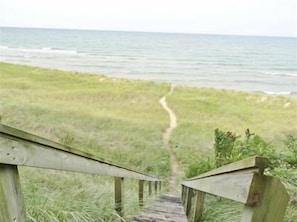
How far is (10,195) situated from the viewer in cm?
89

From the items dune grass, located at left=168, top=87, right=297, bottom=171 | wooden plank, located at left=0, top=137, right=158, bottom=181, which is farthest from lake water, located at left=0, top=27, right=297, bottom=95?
wooden plank, located at left=0, top=137, right=158, bottom=181

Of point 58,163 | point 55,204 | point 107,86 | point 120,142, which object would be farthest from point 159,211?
point 107,86

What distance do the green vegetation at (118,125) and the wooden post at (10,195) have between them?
0.65m

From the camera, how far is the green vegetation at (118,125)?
2.31m

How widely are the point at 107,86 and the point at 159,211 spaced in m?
17.7

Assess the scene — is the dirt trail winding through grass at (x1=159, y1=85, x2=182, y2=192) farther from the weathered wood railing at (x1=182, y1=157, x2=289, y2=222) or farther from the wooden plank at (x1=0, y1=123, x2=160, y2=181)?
the weathered wood railing at (x1=182, y1=157, x2=289, y2=222)

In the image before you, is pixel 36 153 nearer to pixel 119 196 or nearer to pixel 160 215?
pixel 119 196

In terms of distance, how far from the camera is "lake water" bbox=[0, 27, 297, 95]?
2744 cm

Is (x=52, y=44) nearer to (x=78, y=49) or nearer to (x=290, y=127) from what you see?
(x=78, y=49)

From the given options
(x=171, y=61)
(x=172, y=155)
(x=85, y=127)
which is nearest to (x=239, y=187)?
(x=172, y=155)

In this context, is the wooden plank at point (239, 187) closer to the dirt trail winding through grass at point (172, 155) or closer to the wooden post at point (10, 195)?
the wooden post at point (10, 195)

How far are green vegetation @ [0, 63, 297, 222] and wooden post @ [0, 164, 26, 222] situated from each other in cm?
65

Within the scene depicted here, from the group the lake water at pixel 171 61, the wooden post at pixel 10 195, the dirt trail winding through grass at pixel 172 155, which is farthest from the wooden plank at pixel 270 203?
the lake water at pixel 171 61

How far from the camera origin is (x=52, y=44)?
4544cm
